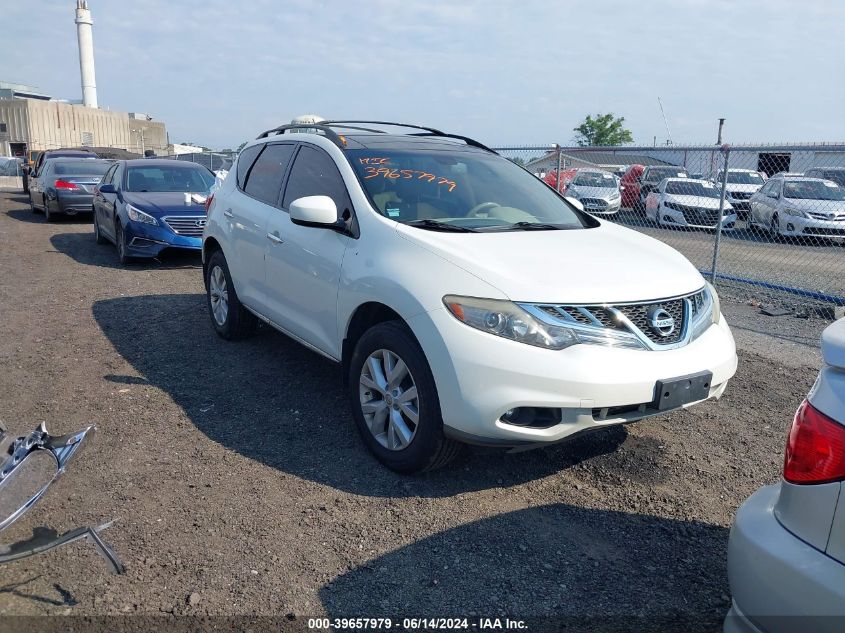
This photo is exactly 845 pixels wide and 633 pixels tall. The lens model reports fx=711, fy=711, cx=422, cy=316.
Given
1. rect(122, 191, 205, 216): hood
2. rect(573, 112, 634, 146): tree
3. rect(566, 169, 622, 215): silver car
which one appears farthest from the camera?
rect(573, 112, 634, 146): tree

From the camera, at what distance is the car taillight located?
1.80 metres

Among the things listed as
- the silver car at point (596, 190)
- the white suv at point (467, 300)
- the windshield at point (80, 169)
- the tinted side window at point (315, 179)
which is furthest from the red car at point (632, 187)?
the windshield at point (80, 169)

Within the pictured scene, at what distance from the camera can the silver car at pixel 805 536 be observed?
5.69ft

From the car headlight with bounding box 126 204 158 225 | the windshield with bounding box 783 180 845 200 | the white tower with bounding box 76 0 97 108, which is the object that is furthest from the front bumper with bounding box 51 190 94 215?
the white tower with bounding box 76 0 97 108

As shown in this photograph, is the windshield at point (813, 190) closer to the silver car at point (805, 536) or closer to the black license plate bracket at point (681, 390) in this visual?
the black license plate bracket at point (681, 390)

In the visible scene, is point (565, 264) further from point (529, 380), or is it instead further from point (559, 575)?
point (559, 575)

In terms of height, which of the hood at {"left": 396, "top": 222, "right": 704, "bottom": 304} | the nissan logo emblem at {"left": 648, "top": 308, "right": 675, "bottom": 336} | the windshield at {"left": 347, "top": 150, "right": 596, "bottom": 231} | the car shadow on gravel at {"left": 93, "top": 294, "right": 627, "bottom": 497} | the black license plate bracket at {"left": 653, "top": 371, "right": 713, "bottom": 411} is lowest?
the car shadow on gravel at {"left": 93, "top": 294, "right": 627, "bottom": 497}

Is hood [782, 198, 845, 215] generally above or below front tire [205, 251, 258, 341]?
above

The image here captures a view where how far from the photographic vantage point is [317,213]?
4117 millimetres

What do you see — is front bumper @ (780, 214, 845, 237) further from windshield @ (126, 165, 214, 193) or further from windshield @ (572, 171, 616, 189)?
windshield @ (126, 165, 214, 193)

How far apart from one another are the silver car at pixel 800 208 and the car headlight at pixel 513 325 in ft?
27.6

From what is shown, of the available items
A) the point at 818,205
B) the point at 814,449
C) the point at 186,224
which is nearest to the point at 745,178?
the point at 818,205

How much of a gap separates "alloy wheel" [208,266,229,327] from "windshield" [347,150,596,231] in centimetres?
206

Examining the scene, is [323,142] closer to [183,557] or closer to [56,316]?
[183,557]
